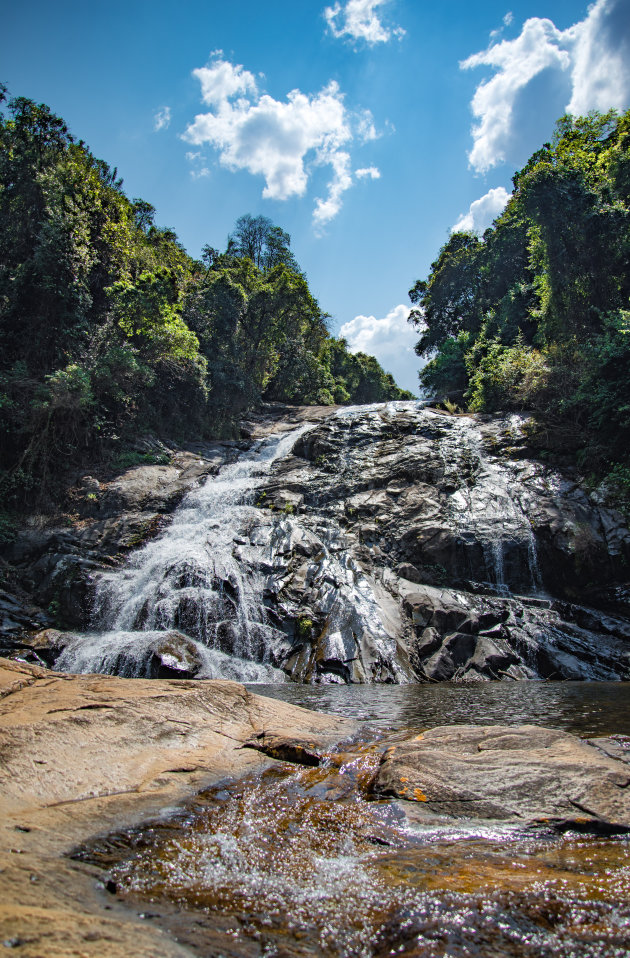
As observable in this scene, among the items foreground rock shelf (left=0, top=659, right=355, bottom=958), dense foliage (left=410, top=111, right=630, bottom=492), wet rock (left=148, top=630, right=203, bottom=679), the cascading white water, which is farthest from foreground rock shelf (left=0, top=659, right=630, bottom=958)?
dense foliage (left=410, top=111, right=630, bottom=492)

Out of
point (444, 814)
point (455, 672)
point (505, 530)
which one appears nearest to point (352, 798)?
point (444, 814)

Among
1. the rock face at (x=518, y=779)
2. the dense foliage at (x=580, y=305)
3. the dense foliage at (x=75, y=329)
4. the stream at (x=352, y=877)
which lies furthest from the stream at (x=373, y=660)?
the dense foliage at (x=75, y=329)

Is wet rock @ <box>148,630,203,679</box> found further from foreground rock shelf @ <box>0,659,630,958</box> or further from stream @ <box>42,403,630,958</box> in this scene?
foreground rock shelf @ <box>0,659,630,958</box>

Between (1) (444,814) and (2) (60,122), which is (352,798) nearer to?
(1) (444,814)

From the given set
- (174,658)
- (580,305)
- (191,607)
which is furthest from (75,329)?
(580,305)

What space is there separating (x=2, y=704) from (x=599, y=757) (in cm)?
523

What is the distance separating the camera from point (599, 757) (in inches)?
141

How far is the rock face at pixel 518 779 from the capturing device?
2971 mm

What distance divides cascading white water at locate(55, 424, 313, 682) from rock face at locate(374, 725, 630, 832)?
688cm

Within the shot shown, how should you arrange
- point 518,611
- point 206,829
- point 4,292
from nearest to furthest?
point 206,829
point 518,611
point 4,292

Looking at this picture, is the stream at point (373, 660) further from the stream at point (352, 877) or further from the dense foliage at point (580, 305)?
the dense foliage at point (580, 305)

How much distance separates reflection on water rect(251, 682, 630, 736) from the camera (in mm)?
5828

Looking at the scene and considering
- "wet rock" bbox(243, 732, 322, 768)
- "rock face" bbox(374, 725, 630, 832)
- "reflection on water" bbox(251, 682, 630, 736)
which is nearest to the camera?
"rock face" bbox(374, 725, 630, 832)

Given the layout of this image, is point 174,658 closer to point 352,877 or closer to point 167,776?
point 167,776
